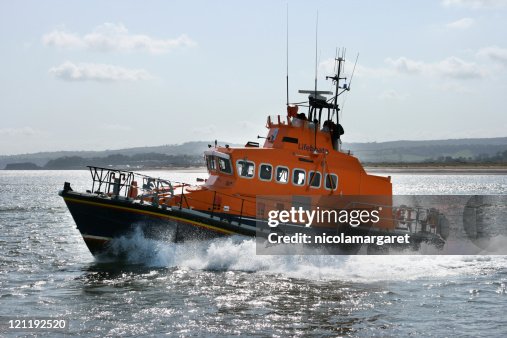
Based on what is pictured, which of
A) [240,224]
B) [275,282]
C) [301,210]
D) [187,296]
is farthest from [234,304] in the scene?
[301,210]

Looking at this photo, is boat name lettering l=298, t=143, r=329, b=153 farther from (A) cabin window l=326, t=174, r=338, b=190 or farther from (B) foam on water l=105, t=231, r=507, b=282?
(B) foam on water l=105, t=231, r=507, b=282

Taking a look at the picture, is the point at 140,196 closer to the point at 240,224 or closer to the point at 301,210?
the point at 240,224

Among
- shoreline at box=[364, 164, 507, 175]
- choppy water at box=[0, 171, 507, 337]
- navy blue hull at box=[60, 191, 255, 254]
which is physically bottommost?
choppy water at box=[0, 171, 507, 337]

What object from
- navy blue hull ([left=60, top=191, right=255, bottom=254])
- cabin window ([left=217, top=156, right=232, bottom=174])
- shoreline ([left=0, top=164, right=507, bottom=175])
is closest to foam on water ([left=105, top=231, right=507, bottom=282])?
navy blue hull ([left=60, top=191, right=255, bottom=254])

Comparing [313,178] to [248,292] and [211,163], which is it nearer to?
[211,163]

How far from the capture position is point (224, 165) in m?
16.0

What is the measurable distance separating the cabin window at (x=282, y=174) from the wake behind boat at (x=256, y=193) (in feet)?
0.08

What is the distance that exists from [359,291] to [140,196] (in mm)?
5902

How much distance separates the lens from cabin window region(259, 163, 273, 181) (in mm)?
15938

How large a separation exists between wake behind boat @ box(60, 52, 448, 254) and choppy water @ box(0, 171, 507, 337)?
585 mm

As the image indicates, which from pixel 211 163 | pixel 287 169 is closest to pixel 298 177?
pixel 287 169

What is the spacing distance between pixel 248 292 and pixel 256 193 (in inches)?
139

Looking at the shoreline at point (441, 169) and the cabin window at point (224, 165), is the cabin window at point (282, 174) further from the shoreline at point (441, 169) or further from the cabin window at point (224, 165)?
the shoreline at point (441, 169)

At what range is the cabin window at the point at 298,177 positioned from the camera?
16.1 meters
